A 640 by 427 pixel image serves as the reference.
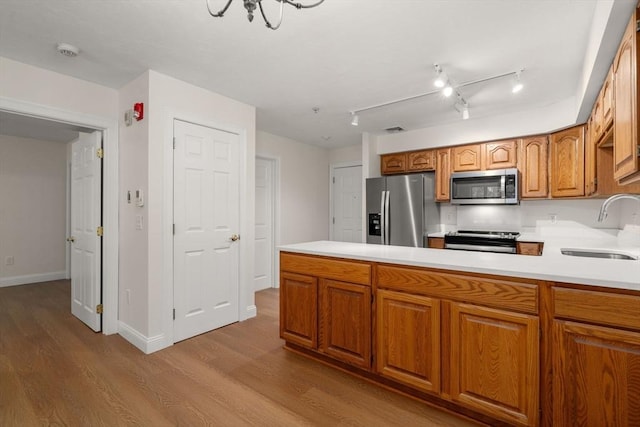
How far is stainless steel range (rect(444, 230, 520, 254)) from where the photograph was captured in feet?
11.5

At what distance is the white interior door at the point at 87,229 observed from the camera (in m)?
2.96

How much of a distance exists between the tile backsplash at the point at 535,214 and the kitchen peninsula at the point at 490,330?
7.20 feet

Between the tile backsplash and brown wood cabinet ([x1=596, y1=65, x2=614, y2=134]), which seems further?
the tile backsplash

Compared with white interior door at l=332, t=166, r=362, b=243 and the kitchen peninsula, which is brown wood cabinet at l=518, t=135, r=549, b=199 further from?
white interior door at l=332, t=166, r=362, b=243

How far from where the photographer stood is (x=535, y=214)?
3.88m

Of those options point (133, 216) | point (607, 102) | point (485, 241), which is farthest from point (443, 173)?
point (133, 216)

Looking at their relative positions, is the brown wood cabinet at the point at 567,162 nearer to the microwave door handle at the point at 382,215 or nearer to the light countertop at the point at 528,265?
the light countertop at the point at 528,265

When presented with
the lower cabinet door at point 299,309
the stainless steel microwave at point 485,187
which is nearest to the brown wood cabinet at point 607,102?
the stainless steel microwave at point 485,187

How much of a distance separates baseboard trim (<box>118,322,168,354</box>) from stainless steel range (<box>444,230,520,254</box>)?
3.31 meters

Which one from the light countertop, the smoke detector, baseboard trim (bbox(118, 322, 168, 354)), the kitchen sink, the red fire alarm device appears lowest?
baseboard trim (bbox(118, 322, 168, 354))

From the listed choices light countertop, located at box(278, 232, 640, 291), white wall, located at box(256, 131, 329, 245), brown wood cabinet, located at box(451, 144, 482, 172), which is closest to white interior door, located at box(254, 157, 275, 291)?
white wall, located at box(256, 131, 329, 245)

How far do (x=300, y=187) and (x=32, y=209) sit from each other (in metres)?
4.35

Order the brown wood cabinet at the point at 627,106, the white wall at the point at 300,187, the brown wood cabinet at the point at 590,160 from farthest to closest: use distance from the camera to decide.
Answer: the white wall at the point at 300,187 → the brown wood cabinet at the point at 590,160 → the brown wood cabinet at the point at 627,106

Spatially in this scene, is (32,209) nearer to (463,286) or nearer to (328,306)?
(328,306)
